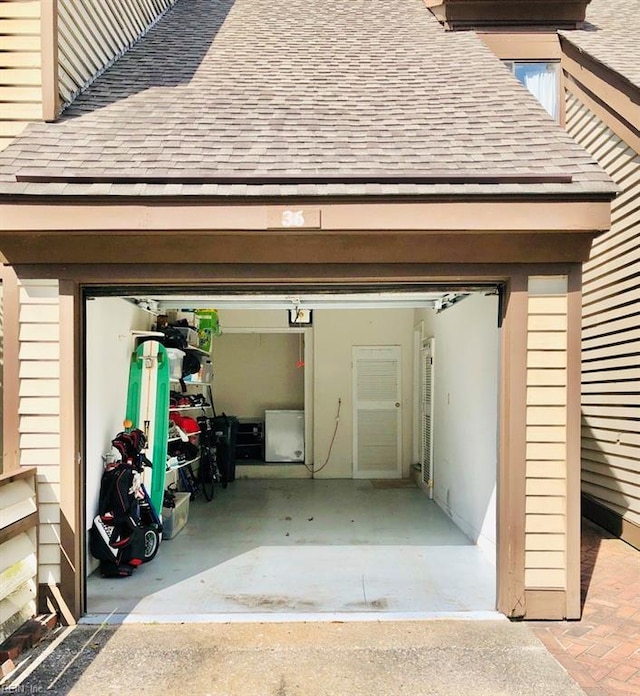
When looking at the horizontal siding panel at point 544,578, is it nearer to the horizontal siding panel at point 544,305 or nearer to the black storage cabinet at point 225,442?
the horizontal siding panel at point 544,305

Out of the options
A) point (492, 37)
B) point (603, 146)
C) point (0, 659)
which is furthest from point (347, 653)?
point (492, 37)

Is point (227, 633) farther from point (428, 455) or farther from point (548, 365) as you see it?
point (428, 455)

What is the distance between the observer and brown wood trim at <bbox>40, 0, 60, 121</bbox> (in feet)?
12.1

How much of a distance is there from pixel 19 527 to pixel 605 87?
602 centimetres

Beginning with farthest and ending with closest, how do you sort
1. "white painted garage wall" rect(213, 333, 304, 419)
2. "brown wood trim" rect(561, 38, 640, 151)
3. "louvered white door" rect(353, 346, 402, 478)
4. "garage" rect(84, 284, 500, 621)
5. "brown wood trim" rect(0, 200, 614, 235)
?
"white painted garage wall" rect(213, 333, 304, 419) < "louvered white door" rect(353, 346, 402, 478) < "brown wood trim" rect(561, 38, 640, 151) < "garage" rect(84, 284, 500, 621) < "brown wood trim" rect(0, 200, 614, 235)

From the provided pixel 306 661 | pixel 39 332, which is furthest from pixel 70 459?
pixel 306 661

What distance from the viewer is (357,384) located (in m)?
8.36

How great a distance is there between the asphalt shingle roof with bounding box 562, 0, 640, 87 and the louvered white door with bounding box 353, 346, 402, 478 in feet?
14.3

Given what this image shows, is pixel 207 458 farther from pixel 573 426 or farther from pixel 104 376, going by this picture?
pixel 573 426

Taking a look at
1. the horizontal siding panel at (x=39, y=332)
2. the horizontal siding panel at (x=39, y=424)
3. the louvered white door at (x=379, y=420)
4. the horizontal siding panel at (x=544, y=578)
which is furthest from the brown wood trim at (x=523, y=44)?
the horizontal siding panel at (x=39, y=424)

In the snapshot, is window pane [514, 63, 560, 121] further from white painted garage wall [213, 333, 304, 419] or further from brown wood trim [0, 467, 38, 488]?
brown wood trim [0, 467, 38, 488]

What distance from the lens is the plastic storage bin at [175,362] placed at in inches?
215

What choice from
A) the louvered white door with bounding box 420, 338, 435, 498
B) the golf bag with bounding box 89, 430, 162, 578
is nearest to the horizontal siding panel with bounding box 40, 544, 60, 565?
the golf bag with bounding box 89, 430, 162, 578

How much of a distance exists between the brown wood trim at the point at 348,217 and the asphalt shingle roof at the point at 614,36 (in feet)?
8.18
